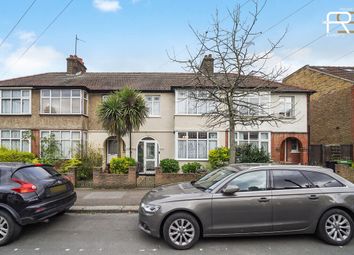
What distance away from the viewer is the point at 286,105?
17000 mm

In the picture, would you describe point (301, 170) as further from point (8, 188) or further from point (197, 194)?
point (8, 188)

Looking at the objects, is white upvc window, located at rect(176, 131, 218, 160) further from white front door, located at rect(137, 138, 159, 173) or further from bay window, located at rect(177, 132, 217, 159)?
white front door, located at rect(137, 138, 159, 173)

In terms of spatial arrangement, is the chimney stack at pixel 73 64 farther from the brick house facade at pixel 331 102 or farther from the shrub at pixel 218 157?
the brick house facade at pixel 331 102

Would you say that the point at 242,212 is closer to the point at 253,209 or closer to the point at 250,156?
the point at 253,209

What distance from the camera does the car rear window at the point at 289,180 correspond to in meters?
5.39

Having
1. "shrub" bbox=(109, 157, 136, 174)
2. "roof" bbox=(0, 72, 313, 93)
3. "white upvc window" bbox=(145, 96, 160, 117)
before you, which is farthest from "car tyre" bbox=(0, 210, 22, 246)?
"white upvc window" bbox=(145, 96, 160, 117)

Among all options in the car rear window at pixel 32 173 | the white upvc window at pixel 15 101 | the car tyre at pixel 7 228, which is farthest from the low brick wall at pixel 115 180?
the white upvc window at pixel 15 101

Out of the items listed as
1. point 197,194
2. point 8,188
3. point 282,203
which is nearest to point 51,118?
point 8,188

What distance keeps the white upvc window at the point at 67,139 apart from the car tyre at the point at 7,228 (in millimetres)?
11076

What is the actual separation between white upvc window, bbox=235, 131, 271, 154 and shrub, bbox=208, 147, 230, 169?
1.81 m

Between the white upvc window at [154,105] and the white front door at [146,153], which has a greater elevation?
the white upvc window at [154,105]

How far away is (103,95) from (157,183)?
8.18 meters

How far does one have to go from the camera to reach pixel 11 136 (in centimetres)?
1638

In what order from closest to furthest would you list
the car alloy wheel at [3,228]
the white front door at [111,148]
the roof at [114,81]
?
the car alloy wheel at [3,228] < the roof at [114,81] < the white front door at [111,148]
